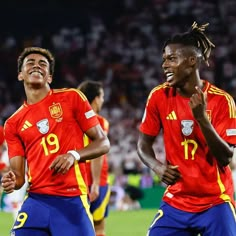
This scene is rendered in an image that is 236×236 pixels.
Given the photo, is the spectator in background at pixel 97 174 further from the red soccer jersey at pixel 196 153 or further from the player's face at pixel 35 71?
the red soccer jersey at pixel 196 153

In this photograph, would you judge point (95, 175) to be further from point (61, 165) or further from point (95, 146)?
point (61, 165)

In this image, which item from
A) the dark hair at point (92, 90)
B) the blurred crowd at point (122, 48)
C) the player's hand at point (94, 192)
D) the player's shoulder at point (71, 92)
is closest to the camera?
the player's shoulder at point (71, 92)

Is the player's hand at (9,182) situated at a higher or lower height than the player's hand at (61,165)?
lower

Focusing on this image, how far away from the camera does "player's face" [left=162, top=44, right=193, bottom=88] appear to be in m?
5.30

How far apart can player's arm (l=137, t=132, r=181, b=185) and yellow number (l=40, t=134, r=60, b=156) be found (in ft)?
2.08

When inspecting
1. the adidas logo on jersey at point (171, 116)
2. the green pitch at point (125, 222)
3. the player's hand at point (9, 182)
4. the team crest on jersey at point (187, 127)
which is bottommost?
the green pitch at point (125, 222)

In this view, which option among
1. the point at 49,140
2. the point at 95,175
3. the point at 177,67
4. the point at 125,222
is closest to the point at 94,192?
the point at 95,175

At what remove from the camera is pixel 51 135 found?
568cm

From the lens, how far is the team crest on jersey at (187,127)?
5.29 metres

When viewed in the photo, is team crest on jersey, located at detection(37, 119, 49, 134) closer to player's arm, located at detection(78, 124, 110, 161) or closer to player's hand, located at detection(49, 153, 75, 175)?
player's arm, located at detection(78, 124, 110, 161)

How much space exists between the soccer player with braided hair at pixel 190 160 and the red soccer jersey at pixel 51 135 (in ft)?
2.04

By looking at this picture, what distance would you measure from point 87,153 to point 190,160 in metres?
0.81

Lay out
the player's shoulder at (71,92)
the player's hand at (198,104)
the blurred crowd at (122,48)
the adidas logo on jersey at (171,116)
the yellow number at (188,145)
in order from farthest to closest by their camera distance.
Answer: the blurred crowd at (122,48) < the player's shoulder at (71,92) < the adidas logo on jersey at (171,116) < the yellow number at (188,145) < the player's hand at (198,104)

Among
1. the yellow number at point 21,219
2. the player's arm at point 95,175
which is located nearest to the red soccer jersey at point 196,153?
the yellow number at point 21,219
